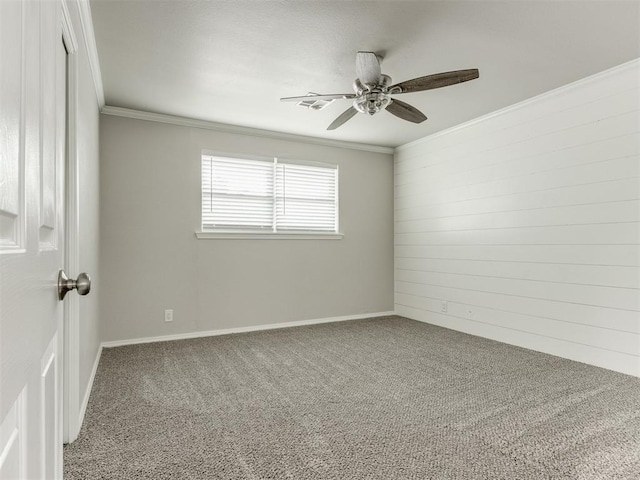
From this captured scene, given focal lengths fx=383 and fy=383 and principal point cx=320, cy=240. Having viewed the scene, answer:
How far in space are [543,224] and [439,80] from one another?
196 cm

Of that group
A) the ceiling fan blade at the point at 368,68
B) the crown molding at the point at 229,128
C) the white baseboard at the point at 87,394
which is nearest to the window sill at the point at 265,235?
the crown molding at the point at 229,128

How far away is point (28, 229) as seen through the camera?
535 mm

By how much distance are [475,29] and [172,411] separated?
3077 mm

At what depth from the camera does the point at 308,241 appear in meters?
4.86

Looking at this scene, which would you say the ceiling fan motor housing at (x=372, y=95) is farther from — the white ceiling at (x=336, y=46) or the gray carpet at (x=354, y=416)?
the gray carpet at (x=354, y=416)

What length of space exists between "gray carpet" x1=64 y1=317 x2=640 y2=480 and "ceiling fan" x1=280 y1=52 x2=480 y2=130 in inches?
80.0

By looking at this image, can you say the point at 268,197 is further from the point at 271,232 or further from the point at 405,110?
the point at 405,110

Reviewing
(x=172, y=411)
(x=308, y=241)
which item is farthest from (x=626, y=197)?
(x=172, y=411)

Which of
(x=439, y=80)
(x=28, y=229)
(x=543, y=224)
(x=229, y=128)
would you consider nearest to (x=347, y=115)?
(x=439, y=80)

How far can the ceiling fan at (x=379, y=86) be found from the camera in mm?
2375

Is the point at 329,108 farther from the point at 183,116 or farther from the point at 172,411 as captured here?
the point at 172,411

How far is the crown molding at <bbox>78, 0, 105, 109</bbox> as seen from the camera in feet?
7.18

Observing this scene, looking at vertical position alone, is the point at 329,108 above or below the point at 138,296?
above

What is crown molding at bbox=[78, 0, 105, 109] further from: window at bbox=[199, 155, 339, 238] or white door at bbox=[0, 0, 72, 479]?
white door at bbox=[0, 0, 72, 479]
